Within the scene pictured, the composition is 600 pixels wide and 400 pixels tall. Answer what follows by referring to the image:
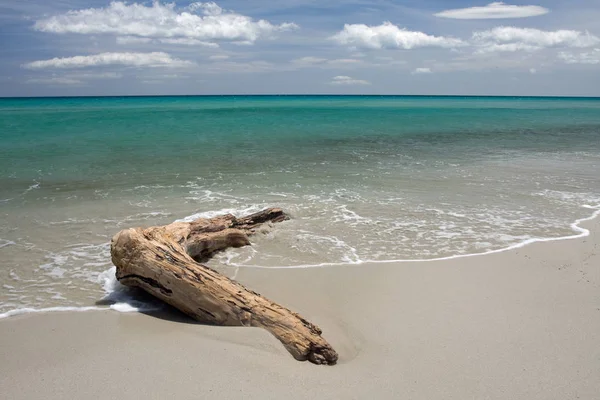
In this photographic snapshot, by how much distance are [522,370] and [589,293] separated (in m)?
2.58

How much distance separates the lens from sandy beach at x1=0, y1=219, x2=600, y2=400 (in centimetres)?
431

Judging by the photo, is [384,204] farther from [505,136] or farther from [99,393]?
[505,136]

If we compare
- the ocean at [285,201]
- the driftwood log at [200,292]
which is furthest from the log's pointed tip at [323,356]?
the ocean at [285,201]

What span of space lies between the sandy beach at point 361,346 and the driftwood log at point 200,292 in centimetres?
15

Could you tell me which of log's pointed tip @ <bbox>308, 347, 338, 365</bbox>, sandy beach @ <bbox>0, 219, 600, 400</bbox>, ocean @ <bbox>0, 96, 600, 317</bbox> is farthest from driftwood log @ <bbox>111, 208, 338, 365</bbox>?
ocean @ <bbox>0, 96, 600, 317</bbox>

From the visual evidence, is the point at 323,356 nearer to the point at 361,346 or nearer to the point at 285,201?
the point at 361,346

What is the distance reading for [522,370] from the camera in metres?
4.66

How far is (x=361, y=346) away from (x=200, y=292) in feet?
6.40

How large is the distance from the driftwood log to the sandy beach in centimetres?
15

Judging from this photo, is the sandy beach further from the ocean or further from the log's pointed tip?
the ocean

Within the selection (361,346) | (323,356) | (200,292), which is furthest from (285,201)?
(323,356)

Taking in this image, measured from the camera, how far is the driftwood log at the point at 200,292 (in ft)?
16.5

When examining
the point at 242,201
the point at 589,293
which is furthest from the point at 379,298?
the point at 242,201

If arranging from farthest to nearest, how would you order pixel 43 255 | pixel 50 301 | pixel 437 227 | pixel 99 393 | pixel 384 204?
pixel 384 204, pixel 437 227, pixel 43 255, pixel 50 301, pixel 99 393
